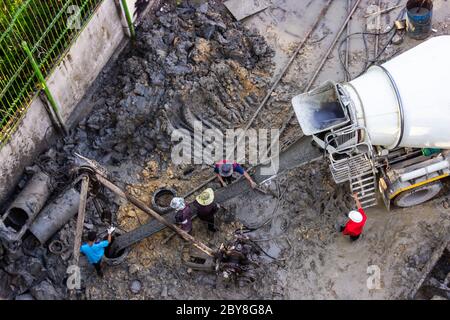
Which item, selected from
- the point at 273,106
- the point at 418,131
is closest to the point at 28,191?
the point at 273,106

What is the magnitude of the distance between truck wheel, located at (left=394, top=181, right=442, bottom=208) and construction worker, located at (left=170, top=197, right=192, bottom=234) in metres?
4.13

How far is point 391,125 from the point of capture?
11188 millimetres

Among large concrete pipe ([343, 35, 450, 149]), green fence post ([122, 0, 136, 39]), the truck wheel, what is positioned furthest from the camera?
green fence post ([122, 0, 136, 39])

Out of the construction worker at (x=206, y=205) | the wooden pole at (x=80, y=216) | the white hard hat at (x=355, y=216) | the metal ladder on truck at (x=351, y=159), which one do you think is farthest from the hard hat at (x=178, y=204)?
the white hard hat at (x=355, y=216)

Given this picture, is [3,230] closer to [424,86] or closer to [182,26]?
[182,26]

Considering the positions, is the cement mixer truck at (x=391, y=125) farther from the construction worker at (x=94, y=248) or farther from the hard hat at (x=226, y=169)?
the construction worker at (x=94, y=248)

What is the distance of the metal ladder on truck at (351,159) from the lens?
36.9 feet

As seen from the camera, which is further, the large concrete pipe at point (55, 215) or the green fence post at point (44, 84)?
the large concrete pipe at point (55, 215)

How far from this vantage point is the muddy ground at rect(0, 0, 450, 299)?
1133 cm

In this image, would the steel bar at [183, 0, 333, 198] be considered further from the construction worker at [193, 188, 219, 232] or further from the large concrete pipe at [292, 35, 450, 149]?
the large concrete pipe at [292, 35, 450, 149]

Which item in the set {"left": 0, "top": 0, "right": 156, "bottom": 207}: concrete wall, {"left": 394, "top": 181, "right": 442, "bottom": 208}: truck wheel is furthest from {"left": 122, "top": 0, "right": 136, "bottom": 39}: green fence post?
{"left": 394, "top": 181, "right": 442, "bottom": 208}: truck wheel

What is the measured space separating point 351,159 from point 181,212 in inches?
135

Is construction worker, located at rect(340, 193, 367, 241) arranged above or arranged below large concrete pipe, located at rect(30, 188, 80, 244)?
below

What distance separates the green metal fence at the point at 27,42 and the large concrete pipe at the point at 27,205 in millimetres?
1064
